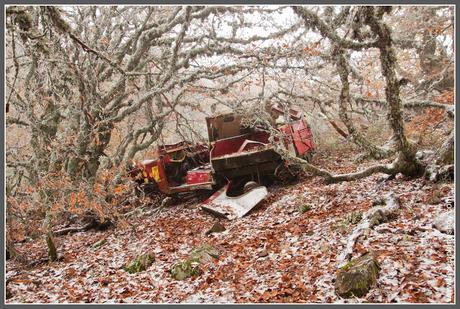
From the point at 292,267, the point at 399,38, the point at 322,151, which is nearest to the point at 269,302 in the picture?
the point at 292,267

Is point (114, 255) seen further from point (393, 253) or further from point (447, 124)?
point (447, 124)

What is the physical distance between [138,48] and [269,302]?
26.6 feet

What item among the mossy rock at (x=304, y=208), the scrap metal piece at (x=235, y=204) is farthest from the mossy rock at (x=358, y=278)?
the scrap metal piece at (x=235, y=204)

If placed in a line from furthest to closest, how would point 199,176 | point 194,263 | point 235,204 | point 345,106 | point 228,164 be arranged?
point 199,176
point 228,164
point 235,204
point 345,106
point 194,263

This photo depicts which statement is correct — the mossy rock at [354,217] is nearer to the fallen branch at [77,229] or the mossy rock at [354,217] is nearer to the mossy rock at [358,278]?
the mossy rock at [358,278]

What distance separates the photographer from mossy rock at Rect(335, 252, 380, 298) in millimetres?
4270

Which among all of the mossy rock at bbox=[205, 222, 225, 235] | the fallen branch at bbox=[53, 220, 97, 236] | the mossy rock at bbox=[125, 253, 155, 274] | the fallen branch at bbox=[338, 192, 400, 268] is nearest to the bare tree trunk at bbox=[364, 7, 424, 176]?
the fallen branch at bbox=[338, 192, 400, 268]

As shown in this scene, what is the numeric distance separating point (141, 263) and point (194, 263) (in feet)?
3.90

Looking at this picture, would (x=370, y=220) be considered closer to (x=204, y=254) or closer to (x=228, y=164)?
(x=204, y=254)

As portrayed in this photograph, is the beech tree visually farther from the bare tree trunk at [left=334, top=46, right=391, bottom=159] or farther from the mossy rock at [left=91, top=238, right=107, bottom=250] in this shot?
the mossy rock at [left=91, top=238, right=107, bottom=250]

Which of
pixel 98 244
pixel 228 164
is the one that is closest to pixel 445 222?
pixel 228 164

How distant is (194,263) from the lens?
621 centimetres

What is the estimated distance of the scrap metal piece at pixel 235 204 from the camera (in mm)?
9055

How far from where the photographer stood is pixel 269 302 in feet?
15.2
